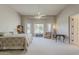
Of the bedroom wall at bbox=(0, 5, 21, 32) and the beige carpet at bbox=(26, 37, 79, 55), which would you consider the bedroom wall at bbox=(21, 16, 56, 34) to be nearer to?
the bedroom wall at bbox=(0, 5, 21, 32)

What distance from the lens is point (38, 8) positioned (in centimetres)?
393

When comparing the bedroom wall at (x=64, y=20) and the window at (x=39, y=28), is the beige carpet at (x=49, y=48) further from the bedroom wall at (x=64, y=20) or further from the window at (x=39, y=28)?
the bedroom wall at (x=64, y=20)

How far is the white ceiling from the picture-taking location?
Result: 12.3 feet

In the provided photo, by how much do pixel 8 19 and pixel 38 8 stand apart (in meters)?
1.04

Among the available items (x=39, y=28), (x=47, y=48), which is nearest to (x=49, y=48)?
(x=47, y=48)

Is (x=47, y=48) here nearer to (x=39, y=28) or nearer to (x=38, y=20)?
(x=39, y=28)

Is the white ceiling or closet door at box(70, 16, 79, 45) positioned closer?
the white ceiling

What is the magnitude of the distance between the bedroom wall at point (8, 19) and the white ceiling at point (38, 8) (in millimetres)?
191

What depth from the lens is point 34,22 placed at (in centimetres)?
427

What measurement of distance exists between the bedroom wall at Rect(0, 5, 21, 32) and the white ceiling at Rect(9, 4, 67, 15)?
19cm

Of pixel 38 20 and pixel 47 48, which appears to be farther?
pixel 38 20

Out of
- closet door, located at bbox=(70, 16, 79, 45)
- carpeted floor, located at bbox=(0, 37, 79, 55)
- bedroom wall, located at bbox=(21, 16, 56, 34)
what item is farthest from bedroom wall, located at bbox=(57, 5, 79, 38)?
carpeted floor, located at bbox=(0, 37, 79, 55)

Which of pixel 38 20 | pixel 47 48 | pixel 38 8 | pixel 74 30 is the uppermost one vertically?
pixel 38 8

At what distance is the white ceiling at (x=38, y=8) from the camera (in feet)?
12.3
